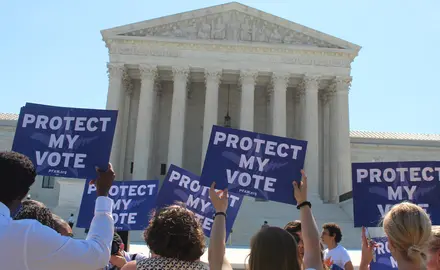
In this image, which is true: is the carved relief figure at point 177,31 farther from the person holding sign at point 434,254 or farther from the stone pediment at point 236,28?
the person holding sign at point 434,254

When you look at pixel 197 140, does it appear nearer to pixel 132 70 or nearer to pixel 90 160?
pixel 132 70

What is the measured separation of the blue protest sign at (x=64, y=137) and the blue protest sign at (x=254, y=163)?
1.66 m

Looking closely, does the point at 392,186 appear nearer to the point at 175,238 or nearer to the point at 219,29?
the point at 175,238

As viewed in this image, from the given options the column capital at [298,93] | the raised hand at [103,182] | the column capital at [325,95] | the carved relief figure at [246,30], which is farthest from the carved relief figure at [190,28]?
the raised hand at [103,182]

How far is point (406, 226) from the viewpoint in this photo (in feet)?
11.0

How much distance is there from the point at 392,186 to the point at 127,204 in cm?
556

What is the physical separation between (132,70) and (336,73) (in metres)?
17.7

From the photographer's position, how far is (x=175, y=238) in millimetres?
3557

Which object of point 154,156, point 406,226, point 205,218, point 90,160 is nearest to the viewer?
point 406,226

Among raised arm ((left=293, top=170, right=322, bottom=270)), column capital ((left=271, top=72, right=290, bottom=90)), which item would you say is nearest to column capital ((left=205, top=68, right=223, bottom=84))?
column capital ((left=271, top=72, right=290, bottom=90))

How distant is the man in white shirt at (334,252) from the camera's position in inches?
271

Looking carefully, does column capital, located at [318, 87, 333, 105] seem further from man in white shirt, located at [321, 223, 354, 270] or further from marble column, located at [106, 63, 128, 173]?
man in white shirt, located at [321, 223, 354, 270]

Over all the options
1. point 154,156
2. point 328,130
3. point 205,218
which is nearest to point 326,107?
point 328,130

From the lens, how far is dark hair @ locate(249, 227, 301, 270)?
2.96 meters
